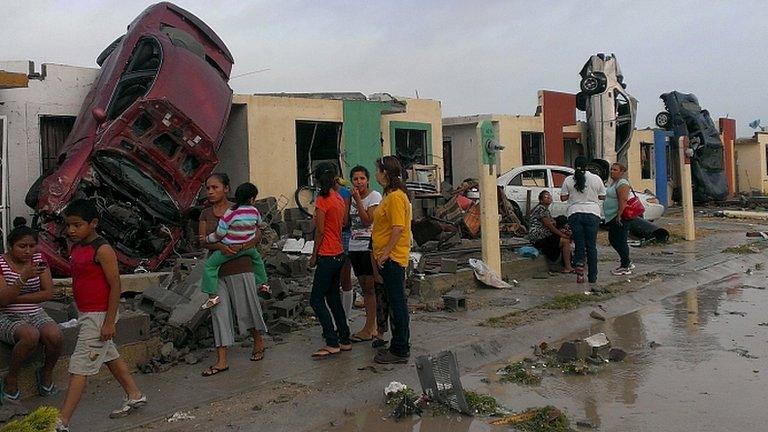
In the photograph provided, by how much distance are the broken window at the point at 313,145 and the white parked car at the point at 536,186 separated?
147 inches

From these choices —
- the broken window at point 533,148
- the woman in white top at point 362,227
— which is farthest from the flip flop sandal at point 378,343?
the broken window at point 533,148

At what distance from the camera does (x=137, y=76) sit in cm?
1055

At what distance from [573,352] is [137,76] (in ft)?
24.7

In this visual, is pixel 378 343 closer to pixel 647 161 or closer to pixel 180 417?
pixel 180 417

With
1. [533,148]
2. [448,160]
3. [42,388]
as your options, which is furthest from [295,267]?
[533,148]

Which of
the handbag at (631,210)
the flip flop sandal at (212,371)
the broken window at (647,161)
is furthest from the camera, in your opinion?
the broken window at (647,161)

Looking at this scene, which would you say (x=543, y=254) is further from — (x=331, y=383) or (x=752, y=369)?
(x=331, y=383)

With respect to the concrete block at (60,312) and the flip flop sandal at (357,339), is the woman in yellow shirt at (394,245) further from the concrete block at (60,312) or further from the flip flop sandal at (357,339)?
the concrete block at (60,312)

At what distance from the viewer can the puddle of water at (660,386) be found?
4695 millimetres

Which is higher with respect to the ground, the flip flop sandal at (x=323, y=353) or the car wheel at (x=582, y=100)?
the car wheel at (x=582, y=100)

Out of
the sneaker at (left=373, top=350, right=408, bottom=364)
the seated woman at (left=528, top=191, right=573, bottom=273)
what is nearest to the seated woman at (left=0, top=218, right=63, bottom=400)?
the sneaker at (left=373, top=350, right=408, bottom=364)

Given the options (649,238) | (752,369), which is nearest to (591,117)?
(649,238)

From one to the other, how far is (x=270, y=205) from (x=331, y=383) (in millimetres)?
8132

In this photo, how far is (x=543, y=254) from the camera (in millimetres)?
10922
